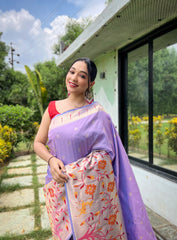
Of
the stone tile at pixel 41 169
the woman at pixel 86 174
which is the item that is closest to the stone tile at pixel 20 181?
the stone tile at pixel 41 169

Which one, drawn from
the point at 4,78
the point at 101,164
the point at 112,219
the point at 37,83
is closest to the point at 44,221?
the point at 112,219

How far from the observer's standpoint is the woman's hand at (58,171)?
1092 millimetres

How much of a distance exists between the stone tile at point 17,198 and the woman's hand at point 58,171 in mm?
2225

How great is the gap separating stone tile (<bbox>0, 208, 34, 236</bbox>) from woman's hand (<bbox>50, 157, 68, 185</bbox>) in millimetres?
1630

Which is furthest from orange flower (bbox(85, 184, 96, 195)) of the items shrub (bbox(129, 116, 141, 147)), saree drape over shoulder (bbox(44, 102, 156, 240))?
shrub (bbox(129, 116, 141, 147))

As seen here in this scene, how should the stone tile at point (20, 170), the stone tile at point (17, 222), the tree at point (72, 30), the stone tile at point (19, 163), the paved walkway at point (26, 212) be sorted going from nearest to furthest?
the paved walkway at point (26, 212) → the stone tile at point (17, 222) → the stone tile at point (20, 170) → the stone tile at point (19, 163) → the tree at point (72, 30)

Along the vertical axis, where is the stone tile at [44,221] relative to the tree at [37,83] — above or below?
below

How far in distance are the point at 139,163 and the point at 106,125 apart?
6.94 ft

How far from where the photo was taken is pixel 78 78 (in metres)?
1.20

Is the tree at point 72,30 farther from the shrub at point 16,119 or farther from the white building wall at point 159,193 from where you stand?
the white building wall at point 159,193

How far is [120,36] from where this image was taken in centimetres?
281

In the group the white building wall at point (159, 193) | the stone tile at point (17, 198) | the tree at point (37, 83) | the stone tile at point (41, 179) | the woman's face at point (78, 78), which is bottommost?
the stone tile at point (17, 198)

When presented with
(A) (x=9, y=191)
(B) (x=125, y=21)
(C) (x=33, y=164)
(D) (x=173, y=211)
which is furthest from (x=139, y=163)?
(C) (x=33, y=164)

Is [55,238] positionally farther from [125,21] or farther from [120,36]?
[120,36]
